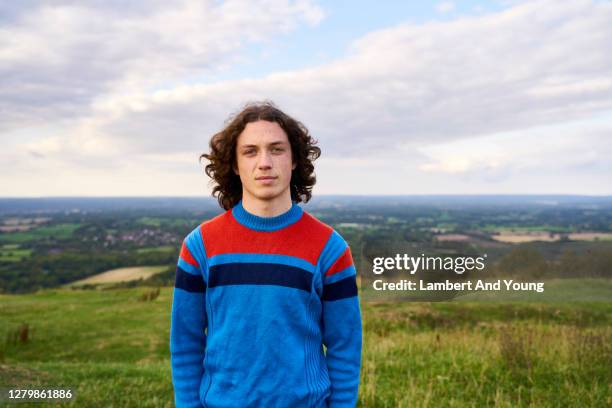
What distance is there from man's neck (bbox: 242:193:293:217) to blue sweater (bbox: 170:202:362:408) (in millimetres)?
28

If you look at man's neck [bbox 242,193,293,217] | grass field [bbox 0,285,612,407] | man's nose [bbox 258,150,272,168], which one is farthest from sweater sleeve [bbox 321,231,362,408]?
grass field [bbox 0,285,612,407]

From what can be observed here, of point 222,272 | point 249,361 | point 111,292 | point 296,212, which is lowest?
point 111,292

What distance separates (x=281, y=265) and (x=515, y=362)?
5.35 metres

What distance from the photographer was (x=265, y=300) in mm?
2303

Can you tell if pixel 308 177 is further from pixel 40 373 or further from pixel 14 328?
pixel 14 328

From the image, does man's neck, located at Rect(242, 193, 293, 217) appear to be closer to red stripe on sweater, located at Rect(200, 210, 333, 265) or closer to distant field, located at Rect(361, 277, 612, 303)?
red stripe on sweater, located at Rect(200, 210, 333, 265)

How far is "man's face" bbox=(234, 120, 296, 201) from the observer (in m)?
2.37

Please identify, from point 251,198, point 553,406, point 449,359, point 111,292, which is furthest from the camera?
point 111,292

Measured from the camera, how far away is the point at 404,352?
300 inches

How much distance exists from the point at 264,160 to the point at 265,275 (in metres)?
0.58

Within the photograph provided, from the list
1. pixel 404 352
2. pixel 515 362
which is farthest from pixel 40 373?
pixel 515 362

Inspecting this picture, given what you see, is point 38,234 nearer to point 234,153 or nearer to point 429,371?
point 429,371

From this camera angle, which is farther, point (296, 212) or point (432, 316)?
point (432, 316)

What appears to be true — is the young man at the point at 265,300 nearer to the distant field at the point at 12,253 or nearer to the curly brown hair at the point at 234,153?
the curly brown hair at the point at 234,153
